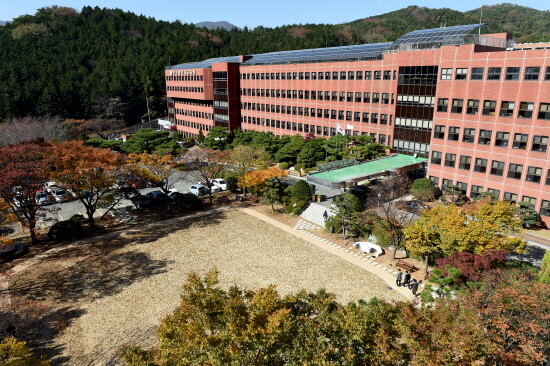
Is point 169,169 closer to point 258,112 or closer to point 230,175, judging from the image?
point 230,175

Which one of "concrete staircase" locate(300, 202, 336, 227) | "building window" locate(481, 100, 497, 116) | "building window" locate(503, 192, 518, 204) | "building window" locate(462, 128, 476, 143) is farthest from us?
"concrete staircase" locate(300, 202, 336, 227)

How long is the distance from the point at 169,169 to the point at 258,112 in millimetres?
34597

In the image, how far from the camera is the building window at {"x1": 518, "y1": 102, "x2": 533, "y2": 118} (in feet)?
115

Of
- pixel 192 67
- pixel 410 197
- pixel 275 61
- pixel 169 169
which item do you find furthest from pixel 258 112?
pixel 410 197

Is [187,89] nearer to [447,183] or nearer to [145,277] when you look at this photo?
[447,183]

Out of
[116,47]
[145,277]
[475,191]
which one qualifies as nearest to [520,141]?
[475,191]

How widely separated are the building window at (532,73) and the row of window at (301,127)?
2085cm

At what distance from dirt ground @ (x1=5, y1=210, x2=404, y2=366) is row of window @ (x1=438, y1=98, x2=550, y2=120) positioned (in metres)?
22.8

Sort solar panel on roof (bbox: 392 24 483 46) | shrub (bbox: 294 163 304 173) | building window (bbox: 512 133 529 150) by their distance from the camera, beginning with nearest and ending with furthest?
building window (bbox: 512 133 529 150) → solar panel on roof (bbox: 392 24 483 46) → shrub (bbox: 294 163 304 173)

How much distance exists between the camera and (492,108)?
3772 cm

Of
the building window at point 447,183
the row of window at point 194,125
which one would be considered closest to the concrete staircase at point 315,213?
the building window at point 447,183

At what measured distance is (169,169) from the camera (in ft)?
143

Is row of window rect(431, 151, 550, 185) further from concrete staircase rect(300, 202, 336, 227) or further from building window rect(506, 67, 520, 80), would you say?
concrete staircase rect(300, 202, 336, 227)

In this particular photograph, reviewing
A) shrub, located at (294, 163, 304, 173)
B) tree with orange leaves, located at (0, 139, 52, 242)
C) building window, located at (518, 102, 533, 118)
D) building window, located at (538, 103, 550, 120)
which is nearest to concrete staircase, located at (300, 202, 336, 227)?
shrub, located at (294, 163, 304, 173)
